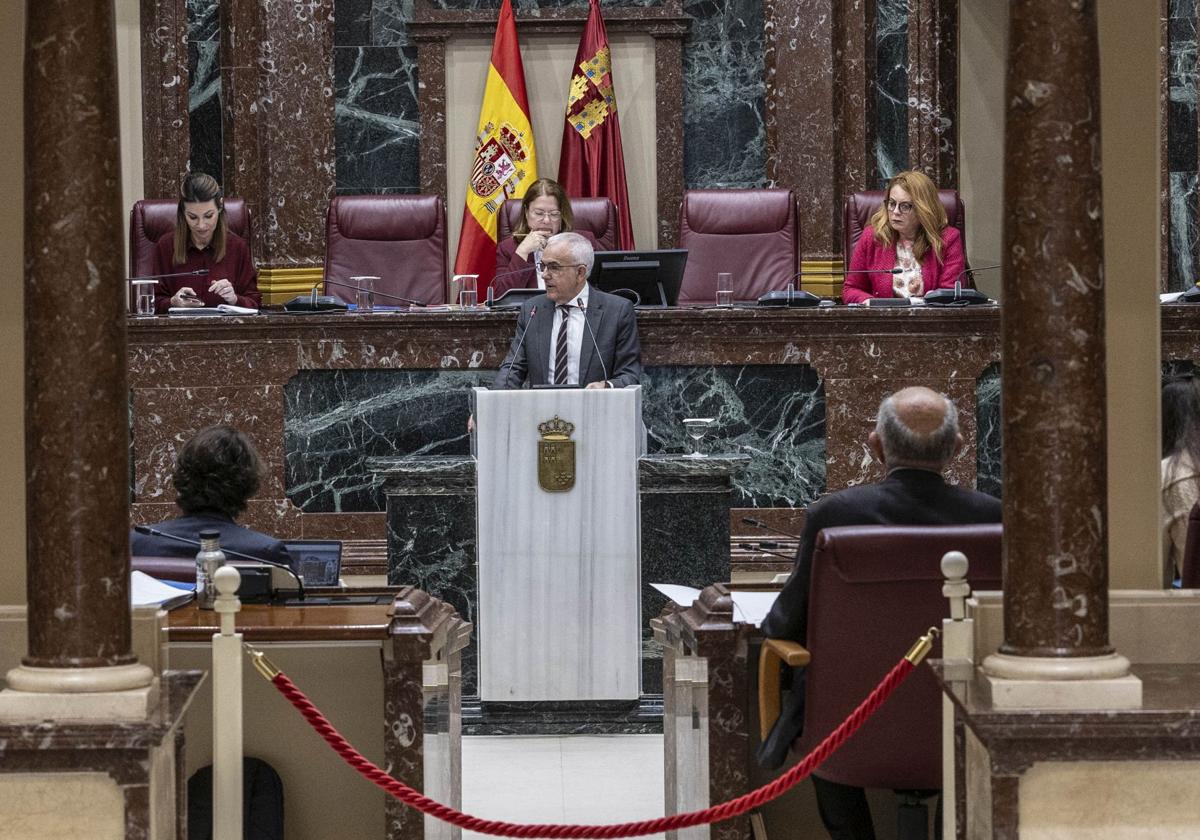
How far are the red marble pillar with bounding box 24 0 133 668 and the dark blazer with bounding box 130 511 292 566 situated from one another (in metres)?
1.00

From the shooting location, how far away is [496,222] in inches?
359

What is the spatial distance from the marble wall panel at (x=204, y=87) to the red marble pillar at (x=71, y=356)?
622 cm

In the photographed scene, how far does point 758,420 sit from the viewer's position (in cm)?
634

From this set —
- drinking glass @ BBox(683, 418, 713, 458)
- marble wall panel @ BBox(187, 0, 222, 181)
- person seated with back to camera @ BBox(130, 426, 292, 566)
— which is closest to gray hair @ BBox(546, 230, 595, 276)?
drinking glass @ BBox(683, 418, 713, 458)

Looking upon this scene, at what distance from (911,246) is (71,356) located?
16.3 ft

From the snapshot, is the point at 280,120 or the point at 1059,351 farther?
the point at 280,120

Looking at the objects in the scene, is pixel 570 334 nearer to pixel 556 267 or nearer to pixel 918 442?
pixel 556 267

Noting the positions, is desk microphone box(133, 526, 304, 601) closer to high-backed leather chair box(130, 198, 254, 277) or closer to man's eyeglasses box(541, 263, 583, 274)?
man's eyeglasses box(541, 263, 583, 274)

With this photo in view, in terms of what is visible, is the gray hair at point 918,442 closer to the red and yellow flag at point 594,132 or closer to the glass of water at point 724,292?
the glass of water at point 724,292

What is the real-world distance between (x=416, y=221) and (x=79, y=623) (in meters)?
5.37

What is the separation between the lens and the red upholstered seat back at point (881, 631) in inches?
127

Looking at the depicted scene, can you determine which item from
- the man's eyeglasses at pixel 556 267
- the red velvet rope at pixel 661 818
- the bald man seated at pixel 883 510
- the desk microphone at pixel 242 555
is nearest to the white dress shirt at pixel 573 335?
the man's eyeglasses at pixel 556 267

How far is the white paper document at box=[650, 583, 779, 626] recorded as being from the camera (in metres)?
3.70

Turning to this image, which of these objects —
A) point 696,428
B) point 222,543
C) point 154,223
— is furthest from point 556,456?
point 154,223
